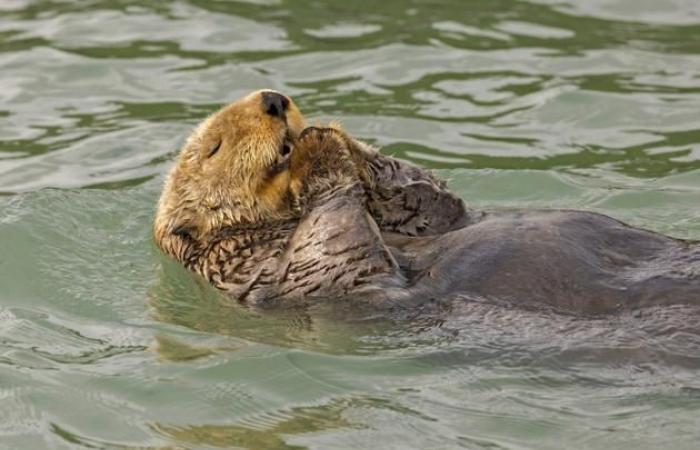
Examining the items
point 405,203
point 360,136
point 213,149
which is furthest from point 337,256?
point 360,136

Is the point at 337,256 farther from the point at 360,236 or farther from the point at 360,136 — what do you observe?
the point at 360,136

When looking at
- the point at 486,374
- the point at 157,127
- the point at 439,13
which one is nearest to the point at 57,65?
the point at 157,127

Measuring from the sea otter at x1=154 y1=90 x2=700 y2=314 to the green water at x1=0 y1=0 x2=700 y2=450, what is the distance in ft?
0.44

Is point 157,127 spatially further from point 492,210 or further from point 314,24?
point 492,210

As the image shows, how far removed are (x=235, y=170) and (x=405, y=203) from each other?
820 millimetres

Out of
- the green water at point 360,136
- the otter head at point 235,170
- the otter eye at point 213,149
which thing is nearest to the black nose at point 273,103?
the otter head at point 235,170

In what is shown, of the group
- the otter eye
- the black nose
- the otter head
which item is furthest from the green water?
the black nose

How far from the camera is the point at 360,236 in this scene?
19.5ft

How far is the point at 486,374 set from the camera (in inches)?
218

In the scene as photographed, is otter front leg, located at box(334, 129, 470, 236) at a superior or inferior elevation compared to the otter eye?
inferior

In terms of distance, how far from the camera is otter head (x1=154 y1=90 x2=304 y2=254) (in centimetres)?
634

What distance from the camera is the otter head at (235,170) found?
20.8ft

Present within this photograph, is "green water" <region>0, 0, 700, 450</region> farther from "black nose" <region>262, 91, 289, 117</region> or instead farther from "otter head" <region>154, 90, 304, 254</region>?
"black nose" <region>262, 91, 289, 117</region>

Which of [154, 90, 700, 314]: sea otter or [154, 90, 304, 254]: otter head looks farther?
[154, 90, 304, 254]: otter head
